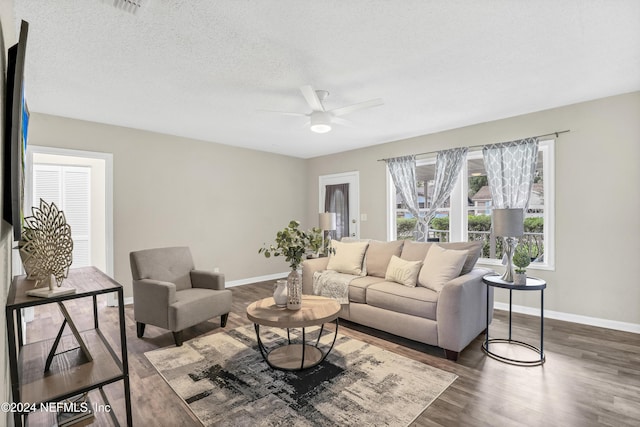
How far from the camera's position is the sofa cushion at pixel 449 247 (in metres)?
3.28

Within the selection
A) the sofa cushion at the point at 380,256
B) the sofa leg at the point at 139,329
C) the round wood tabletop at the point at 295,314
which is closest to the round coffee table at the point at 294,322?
the round wood tabletop at the point at 295,314

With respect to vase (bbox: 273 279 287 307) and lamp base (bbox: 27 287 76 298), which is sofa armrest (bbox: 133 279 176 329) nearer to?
vase (bbox: 273 279 287 307)

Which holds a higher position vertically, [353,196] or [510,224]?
[353,196]

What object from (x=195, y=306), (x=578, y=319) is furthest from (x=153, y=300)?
(x=578, y=319)

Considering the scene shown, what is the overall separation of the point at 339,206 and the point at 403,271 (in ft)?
10.0

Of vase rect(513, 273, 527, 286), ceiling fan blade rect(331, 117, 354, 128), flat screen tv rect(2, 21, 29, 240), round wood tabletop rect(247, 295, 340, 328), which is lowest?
round wood tabletop rect(247, 295, 340, 328)

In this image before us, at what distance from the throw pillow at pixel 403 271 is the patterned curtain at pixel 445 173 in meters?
1.63

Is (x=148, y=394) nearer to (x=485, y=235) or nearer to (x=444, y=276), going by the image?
(x=444, y=276)

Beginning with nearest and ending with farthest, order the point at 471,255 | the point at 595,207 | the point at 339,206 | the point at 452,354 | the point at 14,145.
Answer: the point at 14,145 → the point at 452,354 → the point at 471,255 → the point at 595,207 → the point at 339,206

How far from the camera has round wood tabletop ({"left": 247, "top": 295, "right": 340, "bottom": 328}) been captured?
7.70 ft

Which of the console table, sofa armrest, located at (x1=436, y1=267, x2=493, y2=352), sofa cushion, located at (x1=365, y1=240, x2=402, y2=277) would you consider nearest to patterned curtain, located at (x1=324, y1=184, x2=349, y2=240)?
sofa cushion, located at (x1=365, y1=240, x2=402, y2=277)

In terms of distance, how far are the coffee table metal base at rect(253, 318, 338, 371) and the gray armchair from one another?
0.83 m

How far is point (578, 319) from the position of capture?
3.63m

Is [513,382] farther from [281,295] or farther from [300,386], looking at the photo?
[281,295]
